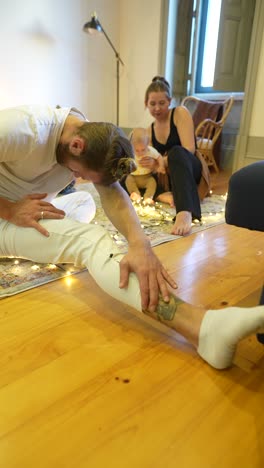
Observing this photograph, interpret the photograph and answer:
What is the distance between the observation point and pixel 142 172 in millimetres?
1940

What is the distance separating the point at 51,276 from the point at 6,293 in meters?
0.16

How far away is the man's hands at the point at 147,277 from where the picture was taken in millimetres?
707

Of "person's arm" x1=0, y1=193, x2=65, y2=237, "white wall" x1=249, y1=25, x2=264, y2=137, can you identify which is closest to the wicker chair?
"white wall" x1=249, y1=25, x2=264, y2=137

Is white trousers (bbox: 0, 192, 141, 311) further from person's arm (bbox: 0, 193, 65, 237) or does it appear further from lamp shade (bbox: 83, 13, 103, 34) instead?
lamp shade (bbox: 83, 13, 103, 34)

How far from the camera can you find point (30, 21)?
2.87 metres

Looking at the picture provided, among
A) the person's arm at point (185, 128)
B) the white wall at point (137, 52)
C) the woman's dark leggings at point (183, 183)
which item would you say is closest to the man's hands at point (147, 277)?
the woman's dark leggings at point (183, 183)

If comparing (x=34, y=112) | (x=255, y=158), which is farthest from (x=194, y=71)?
(x=34, y=112)

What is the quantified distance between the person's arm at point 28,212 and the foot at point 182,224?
64 centimetres

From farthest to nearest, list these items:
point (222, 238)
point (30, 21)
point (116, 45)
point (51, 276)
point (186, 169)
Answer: point (116, 45), point (30, 21), point (186, 169), point (222, 238), point (51, 276)

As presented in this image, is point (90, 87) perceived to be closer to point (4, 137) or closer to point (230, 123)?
point (230, 123)

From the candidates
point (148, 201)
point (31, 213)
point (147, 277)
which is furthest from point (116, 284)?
point (148, 201)

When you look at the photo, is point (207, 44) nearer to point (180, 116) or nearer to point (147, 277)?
point (180, 116)

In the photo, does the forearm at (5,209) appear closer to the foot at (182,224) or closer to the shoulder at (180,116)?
the foot at (182,224)

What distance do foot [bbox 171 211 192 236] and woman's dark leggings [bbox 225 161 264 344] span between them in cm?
59
